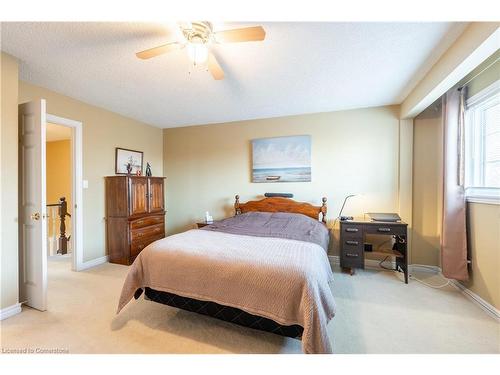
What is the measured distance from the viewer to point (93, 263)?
3.32m

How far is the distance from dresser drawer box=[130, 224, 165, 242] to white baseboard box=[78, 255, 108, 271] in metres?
0.61

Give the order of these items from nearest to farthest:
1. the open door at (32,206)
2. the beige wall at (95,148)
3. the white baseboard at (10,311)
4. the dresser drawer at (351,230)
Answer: the white baseboard at (10,311) < the open door at (32,206) < the dresser drawer at (351,230) < the beige wall at (95,148)

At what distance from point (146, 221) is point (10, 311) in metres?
1.88

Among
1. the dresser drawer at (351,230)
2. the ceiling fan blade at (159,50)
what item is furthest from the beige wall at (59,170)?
the dresser drawer at (351,230)

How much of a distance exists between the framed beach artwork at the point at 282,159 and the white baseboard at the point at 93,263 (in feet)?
9.43

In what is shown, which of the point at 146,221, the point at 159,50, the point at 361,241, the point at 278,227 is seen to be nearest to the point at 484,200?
the point at 361,241

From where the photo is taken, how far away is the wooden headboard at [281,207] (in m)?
3.45

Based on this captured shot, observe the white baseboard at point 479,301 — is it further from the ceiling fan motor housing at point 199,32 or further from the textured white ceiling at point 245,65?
the ceiling fan motor housing at point 199,32

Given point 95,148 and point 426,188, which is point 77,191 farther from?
point 426,188

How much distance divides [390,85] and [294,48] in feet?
5.05

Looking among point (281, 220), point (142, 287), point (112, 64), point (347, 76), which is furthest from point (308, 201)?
point (112, 64)

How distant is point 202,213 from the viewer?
4.38m

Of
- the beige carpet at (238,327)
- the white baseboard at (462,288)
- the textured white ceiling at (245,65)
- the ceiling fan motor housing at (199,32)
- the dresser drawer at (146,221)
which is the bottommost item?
the beige carpet at (238,327)
